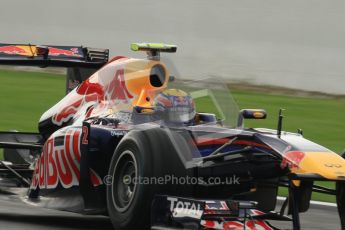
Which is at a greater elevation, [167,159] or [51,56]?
[51,56]

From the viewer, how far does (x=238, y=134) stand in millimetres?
6781

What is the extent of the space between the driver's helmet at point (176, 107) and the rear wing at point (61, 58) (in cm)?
225

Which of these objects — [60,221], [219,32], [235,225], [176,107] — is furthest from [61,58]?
[219,32]

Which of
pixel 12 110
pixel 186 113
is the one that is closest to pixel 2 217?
pixel 186 113

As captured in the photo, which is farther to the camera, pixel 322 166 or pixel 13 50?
pixel 13 50

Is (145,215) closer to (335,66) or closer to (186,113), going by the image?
(186,113)

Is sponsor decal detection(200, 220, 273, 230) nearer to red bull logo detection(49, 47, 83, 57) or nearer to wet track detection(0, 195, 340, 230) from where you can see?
wet track detection(0, 195, 340, 230)

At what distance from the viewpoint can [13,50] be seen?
31.1 feet

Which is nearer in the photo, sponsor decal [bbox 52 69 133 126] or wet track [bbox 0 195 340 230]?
wet track [bbox 0 195 340 230]

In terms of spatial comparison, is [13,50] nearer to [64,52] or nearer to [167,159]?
[64,52]

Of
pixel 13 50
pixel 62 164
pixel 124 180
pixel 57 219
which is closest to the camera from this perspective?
pixel 124 180

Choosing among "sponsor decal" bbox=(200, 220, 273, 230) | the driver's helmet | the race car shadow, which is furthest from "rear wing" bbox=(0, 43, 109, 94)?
"sponsor decal" bbox=(200, 220, 273, 230)

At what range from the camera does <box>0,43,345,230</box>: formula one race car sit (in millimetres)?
6547

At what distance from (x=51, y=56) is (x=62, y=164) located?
197 cm
